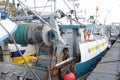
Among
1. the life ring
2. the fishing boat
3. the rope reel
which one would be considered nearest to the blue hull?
the fishing boat

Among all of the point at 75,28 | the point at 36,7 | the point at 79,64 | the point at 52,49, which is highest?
the point at 36,7

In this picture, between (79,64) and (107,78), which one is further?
(79,64)

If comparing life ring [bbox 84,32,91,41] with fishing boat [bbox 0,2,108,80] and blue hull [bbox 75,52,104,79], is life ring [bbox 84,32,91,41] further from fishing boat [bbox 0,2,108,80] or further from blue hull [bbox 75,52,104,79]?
blue hull [bbox 75,52,104,79]

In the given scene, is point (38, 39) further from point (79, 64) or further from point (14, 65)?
point (79, 64)

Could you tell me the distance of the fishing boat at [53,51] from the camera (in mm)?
5887

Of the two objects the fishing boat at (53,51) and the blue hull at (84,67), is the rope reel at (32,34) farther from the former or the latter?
the blue hull at (84,67)

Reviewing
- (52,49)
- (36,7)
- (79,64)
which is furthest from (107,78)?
(36,7)

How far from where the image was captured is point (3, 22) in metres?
4.32

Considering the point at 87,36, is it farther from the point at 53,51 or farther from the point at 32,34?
the point at 32,34

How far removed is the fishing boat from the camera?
232 inches

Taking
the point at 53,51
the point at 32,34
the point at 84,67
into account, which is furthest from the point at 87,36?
Answer: the point at 32,34

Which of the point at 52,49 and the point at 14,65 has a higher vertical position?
the point at 52,49

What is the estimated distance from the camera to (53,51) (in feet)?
21.6

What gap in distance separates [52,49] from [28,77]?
1066mm
